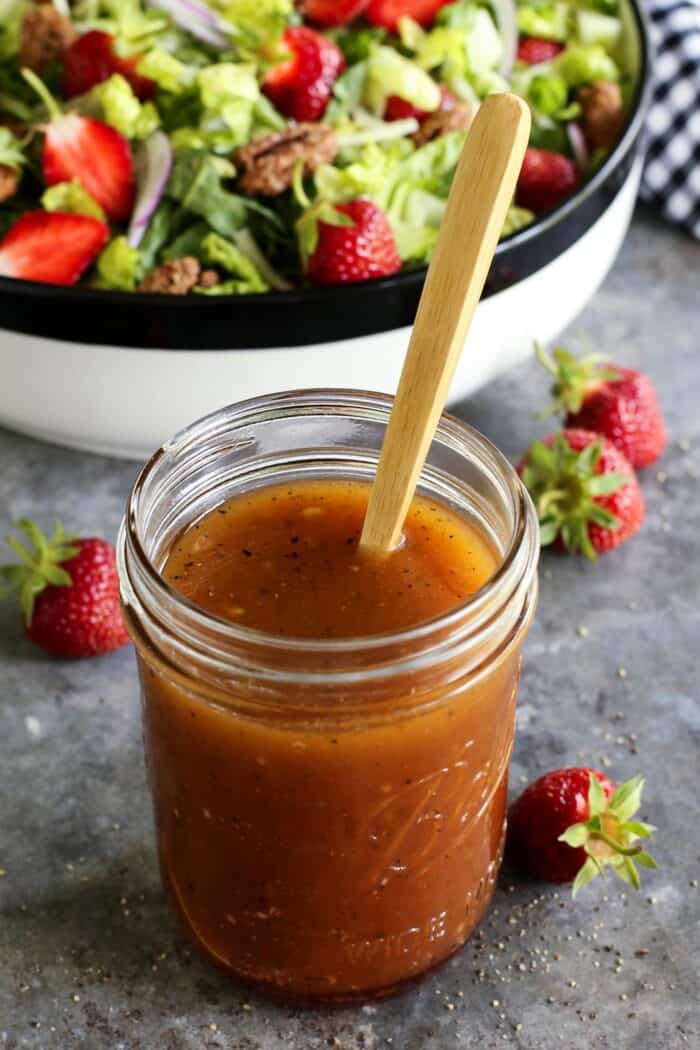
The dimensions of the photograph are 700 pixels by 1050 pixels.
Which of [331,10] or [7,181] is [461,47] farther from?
[7,181]

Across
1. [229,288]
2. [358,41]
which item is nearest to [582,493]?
[229,288]

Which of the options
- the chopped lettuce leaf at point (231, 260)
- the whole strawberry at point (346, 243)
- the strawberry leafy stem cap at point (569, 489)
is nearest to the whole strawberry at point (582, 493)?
the strawberry leafy stem cap at point (569, 489)

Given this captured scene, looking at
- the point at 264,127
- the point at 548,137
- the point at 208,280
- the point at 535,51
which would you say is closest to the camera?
the point at 208,280

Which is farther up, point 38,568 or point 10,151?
point 10,151

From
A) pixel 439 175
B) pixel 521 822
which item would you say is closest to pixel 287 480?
pixel 521 822

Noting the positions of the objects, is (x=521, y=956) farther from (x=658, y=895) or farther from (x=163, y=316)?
(x=163, y=316)

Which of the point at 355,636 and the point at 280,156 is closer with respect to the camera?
the point at 355,636

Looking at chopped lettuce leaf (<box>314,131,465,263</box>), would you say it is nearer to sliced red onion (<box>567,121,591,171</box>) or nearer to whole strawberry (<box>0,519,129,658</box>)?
sliced red onion (<box>567,121,591,171</box>)

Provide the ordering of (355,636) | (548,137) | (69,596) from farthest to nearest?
(548,137) → (69,596) → (355,636)
